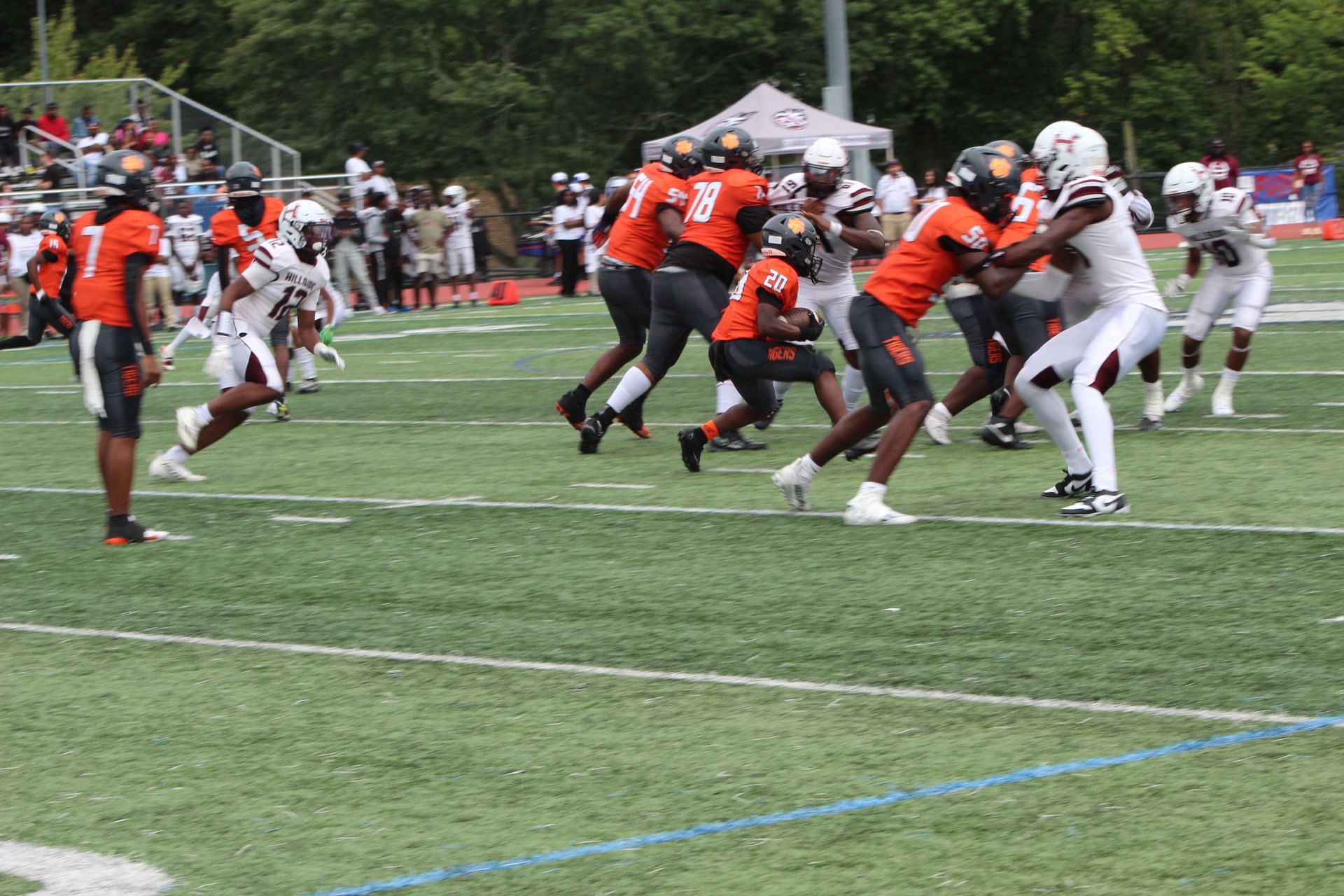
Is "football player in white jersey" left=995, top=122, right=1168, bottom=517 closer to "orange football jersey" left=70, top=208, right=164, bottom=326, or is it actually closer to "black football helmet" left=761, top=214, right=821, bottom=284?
"black football helmet" left=761, top=214, right=821, bottom=284

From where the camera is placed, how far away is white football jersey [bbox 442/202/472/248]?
29500 mm

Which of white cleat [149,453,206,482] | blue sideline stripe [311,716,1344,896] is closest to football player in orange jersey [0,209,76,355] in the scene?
white cleat [149,453,206,482]

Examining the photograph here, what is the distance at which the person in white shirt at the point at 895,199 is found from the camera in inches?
1201

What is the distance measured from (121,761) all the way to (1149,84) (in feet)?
158

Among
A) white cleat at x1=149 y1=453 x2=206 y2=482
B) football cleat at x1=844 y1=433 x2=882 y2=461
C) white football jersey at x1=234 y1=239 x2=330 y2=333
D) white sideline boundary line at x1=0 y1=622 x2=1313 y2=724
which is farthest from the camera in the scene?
white football jersey at x1=234 y1=239 x2=330 y2=333

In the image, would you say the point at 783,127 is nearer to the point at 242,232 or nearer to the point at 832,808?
the point at 242,232

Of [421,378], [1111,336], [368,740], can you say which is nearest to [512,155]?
[421,378]

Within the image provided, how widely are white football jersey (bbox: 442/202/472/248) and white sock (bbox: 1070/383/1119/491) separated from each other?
22.0m

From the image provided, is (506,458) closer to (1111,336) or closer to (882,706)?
(1111,336)

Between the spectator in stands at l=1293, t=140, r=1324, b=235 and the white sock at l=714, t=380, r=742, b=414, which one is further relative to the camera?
the spectator in stands at l=1293, t=140, r=1324, b=235

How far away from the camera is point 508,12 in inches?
1638

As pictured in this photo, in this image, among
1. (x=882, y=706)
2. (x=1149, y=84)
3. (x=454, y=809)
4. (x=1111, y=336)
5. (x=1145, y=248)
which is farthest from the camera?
(x=1149, y=84)

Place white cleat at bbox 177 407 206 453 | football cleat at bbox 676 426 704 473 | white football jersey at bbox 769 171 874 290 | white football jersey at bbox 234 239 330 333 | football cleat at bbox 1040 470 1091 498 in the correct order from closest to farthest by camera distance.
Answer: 1. football cleat at bbox 1040 470 1091 498
2. football cleat at bbox 676 426 704 473
3. white football jersey at bbox 769 171 874 290
4. white cleat at bbox 177 407 206 453
5. white football jersey at bbox 234 239 330 333

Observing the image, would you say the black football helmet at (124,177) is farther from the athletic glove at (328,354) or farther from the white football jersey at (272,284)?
the athletic glove at (328,354)
